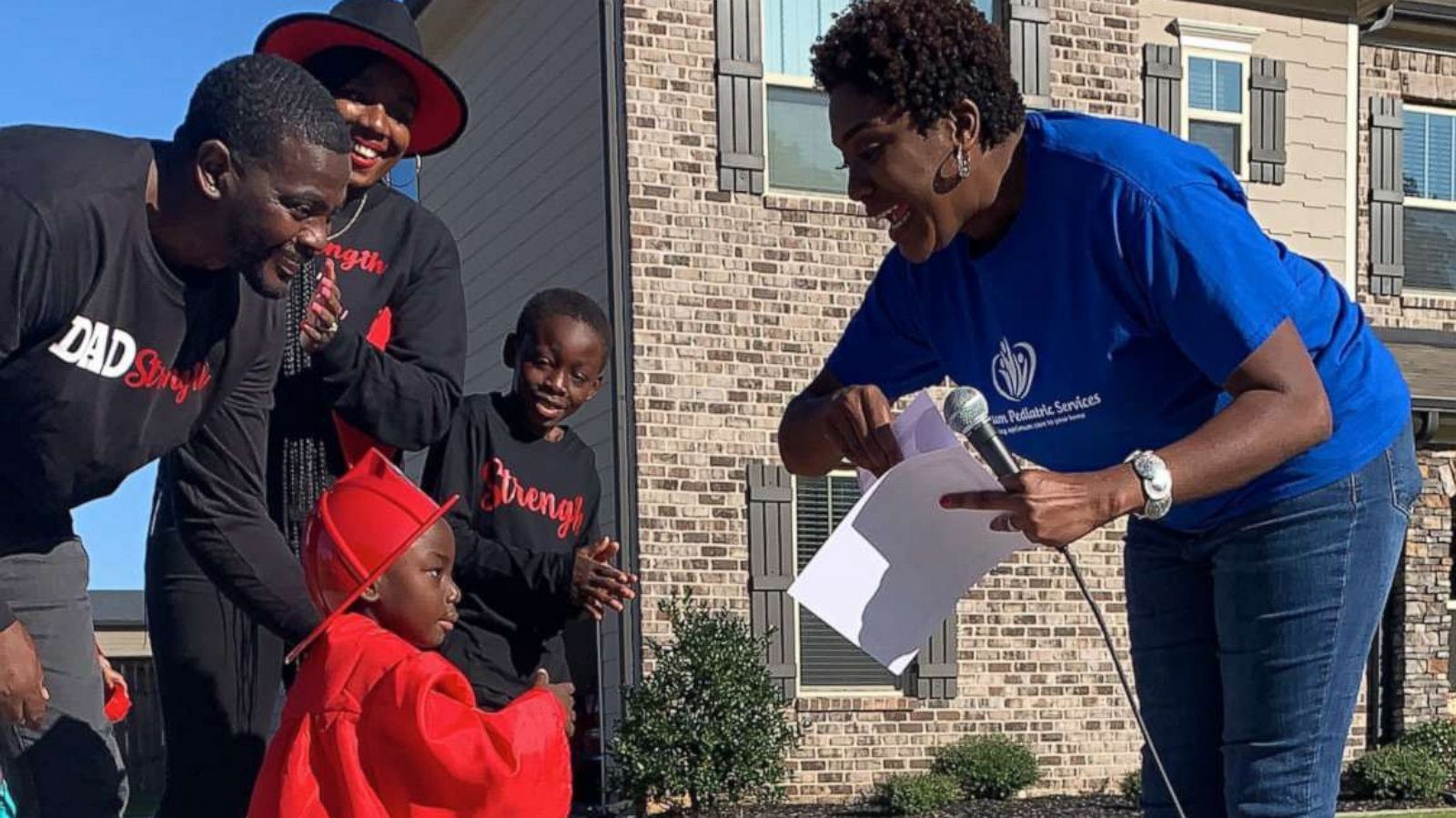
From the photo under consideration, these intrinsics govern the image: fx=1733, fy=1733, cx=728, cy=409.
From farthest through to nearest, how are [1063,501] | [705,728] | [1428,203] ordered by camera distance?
[1428,203], [705,728], [1063,501]

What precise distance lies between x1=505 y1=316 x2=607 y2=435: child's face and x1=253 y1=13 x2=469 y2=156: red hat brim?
3.06 feet

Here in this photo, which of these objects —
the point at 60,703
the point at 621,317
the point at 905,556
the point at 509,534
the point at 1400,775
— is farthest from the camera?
the point at 1400,775

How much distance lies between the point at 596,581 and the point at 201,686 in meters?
1.05

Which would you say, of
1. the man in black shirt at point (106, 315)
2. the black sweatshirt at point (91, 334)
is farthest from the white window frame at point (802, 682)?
the man in black shirt at point (106, 315)

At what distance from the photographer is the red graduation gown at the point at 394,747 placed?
357 centimetres

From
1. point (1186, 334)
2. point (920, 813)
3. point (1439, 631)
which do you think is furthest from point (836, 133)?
point (1439, 631)

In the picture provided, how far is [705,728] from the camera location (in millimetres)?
11398

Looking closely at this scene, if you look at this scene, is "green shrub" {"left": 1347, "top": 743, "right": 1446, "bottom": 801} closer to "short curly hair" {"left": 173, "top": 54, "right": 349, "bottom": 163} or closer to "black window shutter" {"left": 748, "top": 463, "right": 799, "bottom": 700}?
"black window shutter" {"left": 748, "top": 463, "right": 799, "bottom": 700}

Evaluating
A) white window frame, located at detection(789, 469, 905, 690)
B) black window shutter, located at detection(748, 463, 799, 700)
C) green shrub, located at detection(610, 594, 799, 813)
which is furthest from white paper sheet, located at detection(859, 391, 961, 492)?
white window frame, located at detection(789, 469, 905, 690)

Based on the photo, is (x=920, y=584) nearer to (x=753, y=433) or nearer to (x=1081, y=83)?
(x=753, y=433)

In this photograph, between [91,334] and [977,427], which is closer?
[977,427]

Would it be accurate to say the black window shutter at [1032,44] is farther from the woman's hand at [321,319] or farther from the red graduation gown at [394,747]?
the red graduation gown at [394,747]

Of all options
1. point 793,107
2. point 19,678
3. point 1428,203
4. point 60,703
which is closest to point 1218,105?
point 1428,203

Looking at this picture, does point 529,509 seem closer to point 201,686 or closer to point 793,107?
point 201,686
